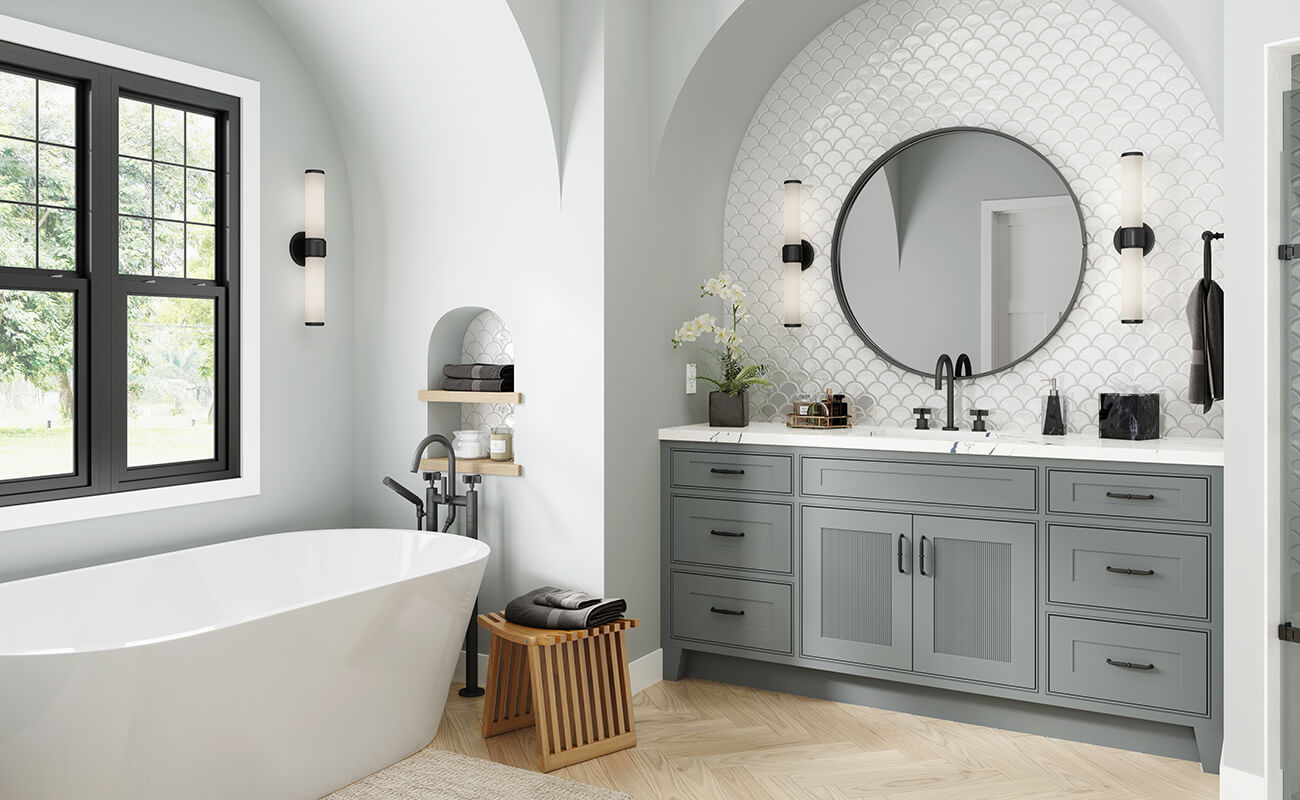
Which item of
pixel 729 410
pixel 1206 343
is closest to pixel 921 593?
pixel 729 410

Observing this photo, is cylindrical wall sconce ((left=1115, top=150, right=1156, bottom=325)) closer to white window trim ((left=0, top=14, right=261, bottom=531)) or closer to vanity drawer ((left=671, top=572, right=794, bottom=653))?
vanity drawer ((left=671, top=572, right=794, bottom=653))

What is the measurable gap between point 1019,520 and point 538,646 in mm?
1635

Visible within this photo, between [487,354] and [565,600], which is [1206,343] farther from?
[487,354]

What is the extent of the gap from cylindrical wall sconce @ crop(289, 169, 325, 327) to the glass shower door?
327 centimetres

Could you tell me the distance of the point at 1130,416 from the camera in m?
3.49

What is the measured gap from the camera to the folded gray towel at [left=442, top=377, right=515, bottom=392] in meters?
3.96

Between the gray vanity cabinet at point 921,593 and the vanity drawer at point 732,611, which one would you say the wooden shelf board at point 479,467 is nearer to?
the vanity drawer at point 732,611

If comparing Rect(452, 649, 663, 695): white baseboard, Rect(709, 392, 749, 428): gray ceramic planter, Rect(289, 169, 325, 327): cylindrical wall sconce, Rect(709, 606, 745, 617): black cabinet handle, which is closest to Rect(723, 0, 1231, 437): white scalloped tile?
Rect(709, 392, 749, 428): gray ceramic planter

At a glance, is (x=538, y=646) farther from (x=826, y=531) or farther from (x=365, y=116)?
(x=365, y=116)

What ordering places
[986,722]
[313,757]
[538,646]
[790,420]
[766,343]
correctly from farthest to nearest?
1. [766,343]
2. [790,420]
3. [986,722]
4. [538,646]
5. [313,757]

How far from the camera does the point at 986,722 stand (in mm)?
3547

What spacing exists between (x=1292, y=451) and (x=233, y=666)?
113 inches

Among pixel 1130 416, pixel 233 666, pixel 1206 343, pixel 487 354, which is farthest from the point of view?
pixel 487 354

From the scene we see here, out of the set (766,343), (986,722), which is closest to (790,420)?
(766,343)
